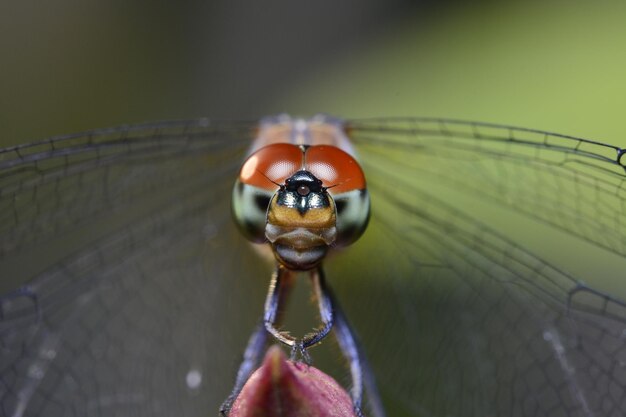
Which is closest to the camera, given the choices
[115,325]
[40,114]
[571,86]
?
[115,325]

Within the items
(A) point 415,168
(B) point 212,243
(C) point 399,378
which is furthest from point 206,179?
(C) point 399,378

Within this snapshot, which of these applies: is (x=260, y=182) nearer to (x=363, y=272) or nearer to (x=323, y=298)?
(x=323, y=298)

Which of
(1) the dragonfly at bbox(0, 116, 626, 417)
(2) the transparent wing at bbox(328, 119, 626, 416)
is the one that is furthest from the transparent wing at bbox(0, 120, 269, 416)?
(2) the transparent wing at bbox(328, 119, 626, 416)

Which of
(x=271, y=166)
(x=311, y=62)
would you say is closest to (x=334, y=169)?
(x=271, y=166)

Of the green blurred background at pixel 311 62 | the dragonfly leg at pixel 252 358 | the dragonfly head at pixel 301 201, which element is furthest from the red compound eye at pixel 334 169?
the green blurred background at pixel 311 62

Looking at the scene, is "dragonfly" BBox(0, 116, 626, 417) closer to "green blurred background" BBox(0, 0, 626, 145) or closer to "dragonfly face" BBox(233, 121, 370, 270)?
"dragonfly face" BBox(233, 121, 370, 270)

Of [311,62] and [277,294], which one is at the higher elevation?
[311,62]

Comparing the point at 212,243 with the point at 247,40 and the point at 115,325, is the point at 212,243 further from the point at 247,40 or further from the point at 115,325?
the point at 247,40
